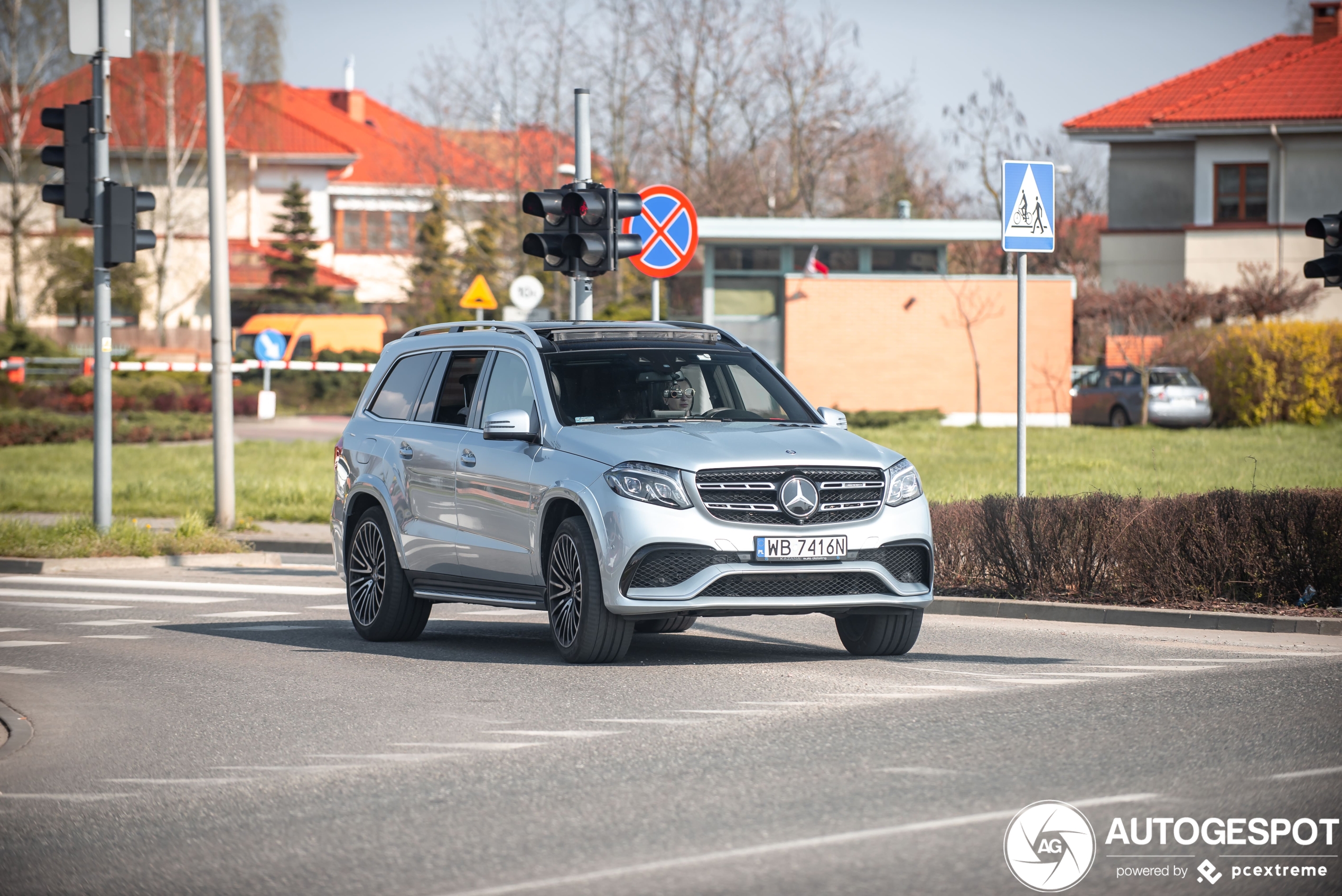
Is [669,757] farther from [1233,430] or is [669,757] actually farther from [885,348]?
[885,348]

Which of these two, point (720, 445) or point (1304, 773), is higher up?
point (720, 445)

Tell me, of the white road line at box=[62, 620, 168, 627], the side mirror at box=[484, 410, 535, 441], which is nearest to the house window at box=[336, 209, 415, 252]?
the white road line at box=[62, 620, 168, 627]

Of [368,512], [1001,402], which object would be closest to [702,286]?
[1001,402]

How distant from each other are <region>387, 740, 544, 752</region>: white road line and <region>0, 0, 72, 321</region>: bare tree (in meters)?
58.3

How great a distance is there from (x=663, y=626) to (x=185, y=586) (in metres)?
5.88

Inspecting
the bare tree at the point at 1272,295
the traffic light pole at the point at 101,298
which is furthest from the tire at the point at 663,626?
the bare tree at the point at 1272,295

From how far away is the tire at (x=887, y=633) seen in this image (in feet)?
33.2

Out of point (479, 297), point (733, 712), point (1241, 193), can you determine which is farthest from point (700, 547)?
point (1241, 193)

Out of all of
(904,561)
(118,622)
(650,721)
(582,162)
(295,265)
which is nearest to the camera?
(650,721)

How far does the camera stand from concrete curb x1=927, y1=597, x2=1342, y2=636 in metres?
11.1

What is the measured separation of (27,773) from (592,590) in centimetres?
310

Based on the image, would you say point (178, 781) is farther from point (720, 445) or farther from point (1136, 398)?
point (1136, 398)

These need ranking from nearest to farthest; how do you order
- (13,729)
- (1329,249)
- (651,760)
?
(651,760) < (13,729) < (1329,249)

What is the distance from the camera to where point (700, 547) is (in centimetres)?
912
